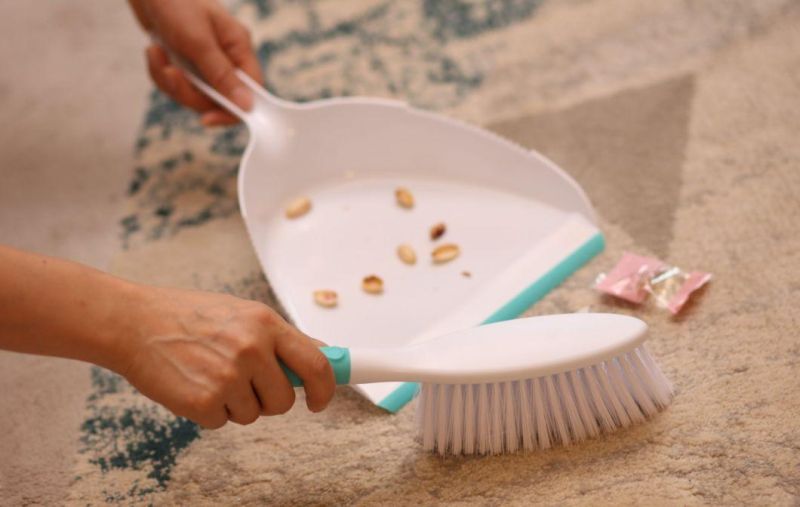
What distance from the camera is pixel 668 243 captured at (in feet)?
2.59

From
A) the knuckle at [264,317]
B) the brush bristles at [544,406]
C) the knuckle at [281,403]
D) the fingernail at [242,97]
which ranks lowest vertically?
the brush bristles at [544,406]

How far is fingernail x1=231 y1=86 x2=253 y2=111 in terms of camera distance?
3.01 ft

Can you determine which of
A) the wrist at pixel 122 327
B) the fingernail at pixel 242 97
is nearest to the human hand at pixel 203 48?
the fingernail at pixel 242 97

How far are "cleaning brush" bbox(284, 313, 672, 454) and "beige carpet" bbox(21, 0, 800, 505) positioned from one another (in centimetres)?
2

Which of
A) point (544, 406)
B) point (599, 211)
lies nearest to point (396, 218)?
point (599, 211)

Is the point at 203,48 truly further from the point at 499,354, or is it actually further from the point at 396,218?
the point at 499,354

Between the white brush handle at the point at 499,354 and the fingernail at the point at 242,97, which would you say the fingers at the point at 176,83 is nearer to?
the fingernail at the point at 242,97

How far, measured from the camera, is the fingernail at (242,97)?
36.2 inches

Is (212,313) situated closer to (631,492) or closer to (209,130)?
(631,492)

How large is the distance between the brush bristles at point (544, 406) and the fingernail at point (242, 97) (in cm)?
42

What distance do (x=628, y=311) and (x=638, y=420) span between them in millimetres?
120

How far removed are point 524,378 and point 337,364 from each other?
13cm

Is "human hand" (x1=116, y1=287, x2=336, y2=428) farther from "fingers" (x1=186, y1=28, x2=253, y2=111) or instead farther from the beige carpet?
"fingers" (x1=186, y1=28, x2=253, y2=111)

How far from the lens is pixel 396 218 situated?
877mm
